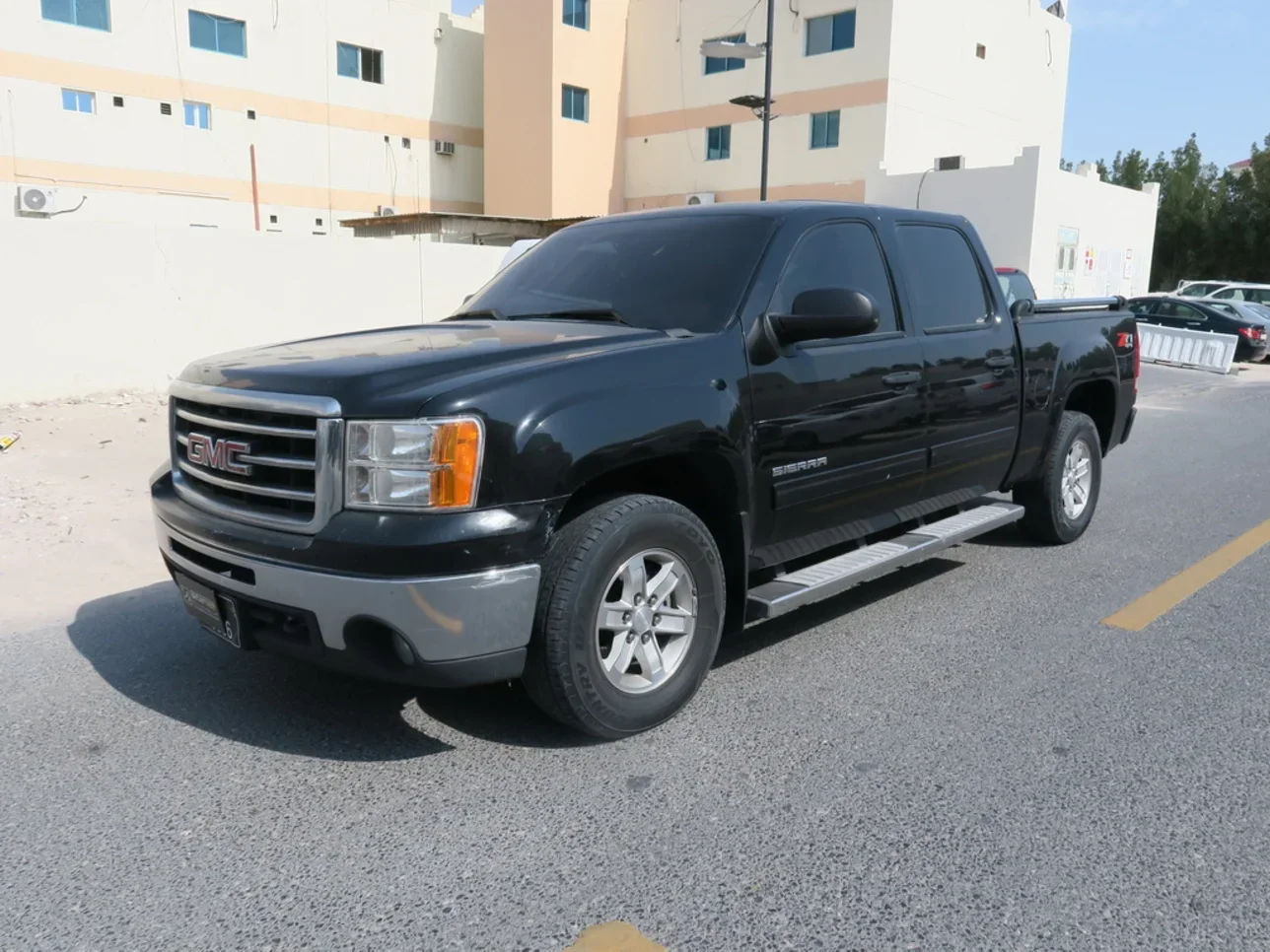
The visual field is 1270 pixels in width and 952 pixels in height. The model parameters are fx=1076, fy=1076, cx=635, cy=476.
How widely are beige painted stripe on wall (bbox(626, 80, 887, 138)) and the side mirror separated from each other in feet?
92.7

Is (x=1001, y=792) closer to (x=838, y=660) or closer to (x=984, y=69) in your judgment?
(x=838, y=660)

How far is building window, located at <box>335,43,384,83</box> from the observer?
35.1 m

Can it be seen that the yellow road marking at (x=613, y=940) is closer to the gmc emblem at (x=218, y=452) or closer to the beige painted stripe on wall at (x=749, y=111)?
the gmc emblem at (x=218, y=452)

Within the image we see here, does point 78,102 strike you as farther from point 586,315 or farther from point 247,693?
point 247,693

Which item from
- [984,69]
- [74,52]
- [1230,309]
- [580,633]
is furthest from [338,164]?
[580,633]

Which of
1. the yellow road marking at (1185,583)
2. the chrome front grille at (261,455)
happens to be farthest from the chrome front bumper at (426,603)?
the yellow road marking at (1185,583)

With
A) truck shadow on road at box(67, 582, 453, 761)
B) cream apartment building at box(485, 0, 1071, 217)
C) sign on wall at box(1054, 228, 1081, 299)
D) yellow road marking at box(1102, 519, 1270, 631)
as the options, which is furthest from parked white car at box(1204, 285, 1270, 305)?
truck shadow on road at box(67, 582, 453, 761)

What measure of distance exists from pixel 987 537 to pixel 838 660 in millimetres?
2723

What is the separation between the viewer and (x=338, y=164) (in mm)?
35406

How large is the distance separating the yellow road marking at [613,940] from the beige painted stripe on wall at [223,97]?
1276 inches

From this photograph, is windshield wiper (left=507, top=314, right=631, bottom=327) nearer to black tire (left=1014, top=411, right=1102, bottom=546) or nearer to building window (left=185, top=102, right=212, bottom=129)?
black tire (left=1014, top=411, right=1102, bottom=546)

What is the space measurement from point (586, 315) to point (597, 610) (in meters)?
1.49

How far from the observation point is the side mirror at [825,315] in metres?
4.11

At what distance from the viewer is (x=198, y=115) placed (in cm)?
3197
